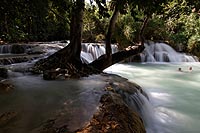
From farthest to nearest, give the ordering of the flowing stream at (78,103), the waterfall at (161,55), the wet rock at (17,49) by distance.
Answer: the waterfall at (161,55) → the wet rock at (17,49) → the flowing stream at (78,103)

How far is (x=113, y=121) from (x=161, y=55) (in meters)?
15.7

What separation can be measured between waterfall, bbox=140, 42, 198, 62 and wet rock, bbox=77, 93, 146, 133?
14395 millimetres

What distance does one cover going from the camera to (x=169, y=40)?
1975cm

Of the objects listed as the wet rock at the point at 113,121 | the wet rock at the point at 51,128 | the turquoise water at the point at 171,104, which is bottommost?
the turquoise water at the point at 171,104

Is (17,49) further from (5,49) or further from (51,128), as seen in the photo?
(51,128)

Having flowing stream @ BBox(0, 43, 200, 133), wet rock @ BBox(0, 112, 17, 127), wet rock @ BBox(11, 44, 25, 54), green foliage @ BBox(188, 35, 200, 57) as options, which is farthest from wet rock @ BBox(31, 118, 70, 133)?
green foliage @ BBox(188, 35, 200, 57)

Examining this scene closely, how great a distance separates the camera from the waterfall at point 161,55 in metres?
18.2

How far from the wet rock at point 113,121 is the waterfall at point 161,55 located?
567 inches

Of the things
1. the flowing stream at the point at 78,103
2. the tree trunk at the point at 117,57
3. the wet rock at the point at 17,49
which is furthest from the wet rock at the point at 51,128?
the wet rock at the point at 17,49

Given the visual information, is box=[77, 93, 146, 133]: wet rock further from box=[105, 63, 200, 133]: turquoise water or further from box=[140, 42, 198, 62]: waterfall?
box=[140, 42, 198, 62]: waterfall

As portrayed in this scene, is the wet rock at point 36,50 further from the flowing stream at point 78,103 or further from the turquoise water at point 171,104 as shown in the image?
the flowing stream at point 78,103

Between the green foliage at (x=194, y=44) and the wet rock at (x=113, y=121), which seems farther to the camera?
the green foliage at (x=194, y=44)

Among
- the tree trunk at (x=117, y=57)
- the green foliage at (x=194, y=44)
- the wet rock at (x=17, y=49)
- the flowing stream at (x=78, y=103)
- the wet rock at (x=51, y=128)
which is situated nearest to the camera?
the wet rock at (x=51, y=128)

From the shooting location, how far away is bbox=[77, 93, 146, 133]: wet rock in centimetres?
309
